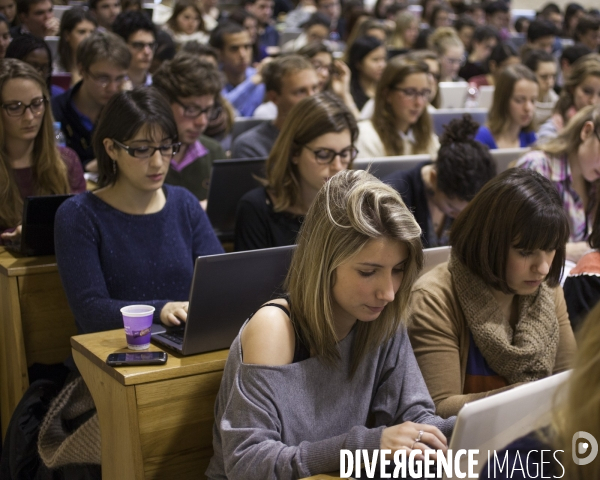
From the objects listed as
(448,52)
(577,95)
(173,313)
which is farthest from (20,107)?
(448,52)

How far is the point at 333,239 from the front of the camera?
148 cm

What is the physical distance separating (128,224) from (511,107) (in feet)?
8.19

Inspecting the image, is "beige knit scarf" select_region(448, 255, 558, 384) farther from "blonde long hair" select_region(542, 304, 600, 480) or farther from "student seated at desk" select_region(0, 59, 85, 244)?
"student seated at desk" select_region(0, 59, 85, 244)

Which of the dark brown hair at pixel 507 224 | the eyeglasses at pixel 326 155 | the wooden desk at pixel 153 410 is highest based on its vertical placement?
the dark brown hair at pixel 507 224

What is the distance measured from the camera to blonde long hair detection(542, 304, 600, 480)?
0.84 metres

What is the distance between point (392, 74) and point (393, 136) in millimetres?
297

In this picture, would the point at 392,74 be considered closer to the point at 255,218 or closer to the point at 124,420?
the point at 255,218

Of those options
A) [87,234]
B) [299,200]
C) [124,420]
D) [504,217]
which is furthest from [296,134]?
[124,420]

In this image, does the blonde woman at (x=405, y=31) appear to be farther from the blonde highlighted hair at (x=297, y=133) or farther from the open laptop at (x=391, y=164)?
the blonde highlighted hair at (x=297, y=133)

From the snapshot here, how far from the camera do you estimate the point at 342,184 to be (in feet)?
5.01

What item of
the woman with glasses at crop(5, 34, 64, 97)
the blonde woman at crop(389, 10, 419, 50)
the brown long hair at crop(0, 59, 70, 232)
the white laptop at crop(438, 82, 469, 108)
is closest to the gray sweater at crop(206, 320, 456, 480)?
the brown long hair at crop(0, 59, 70, 232)

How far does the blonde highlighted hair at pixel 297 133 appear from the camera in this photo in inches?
97.5

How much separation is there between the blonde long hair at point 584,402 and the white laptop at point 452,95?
4670mm

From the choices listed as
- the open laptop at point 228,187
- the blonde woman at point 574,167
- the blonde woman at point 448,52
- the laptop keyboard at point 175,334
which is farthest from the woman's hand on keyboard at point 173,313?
the blonde woman at point 448,52
